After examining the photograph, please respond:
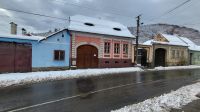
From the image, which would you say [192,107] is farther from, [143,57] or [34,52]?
[143,57]

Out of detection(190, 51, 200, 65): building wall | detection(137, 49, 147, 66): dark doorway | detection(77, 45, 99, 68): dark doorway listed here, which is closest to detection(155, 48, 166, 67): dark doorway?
detection(137, 49, 147, 66): dark doorway

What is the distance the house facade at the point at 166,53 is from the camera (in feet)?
110

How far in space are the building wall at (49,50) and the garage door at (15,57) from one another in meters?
0.63

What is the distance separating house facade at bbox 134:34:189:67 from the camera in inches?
1325

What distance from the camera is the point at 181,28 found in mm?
96500

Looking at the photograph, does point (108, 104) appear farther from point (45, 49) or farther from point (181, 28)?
point (181, 28)

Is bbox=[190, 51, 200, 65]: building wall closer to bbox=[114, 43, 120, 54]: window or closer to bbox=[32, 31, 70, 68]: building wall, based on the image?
bbox=[114, 43, 120, 54]: window

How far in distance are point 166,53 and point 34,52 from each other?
975 inches

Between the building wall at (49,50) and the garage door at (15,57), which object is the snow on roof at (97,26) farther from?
the garage door at (15,57)

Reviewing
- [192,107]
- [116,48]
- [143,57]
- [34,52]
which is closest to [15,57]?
[34,52]

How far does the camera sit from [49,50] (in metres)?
21.3

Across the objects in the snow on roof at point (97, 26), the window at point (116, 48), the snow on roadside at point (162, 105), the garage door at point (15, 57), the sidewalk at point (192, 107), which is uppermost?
the snow on roof at point (97, 26)

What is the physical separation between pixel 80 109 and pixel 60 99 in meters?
1.85

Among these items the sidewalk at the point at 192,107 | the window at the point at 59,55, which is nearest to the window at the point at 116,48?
the window at the point at 59,55
